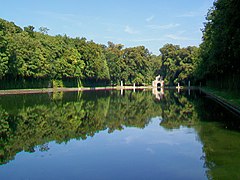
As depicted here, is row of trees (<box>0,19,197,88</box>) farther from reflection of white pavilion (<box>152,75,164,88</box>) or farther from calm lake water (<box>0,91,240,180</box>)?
calm lake water (<box>0,91,240,180</box>)

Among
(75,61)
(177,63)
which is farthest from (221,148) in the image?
(177,63)

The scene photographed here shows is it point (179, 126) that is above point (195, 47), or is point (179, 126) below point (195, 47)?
below

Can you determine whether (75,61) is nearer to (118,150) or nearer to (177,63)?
(177,63)

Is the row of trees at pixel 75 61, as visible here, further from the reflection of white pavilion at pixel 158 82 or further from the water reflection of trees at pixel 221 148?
the water reflection of trees at pixel 221 148

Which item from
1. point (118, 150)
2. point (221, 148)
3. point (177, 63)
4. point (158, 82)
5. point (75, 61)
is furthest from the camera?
point (158, 82)

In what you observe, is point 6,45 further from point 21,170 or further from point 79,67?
point 21,170

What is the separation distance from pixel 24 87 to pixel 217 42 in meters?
39.8

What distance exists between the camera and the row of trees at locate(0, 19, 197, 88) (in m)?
52.4

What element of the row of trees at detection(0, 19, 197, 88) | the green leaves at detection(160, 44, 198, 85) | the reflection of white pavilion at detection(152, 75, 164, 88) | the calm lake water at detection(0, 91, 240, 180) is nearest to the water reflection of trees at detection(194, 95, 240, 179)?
the calm lake water at detection(0, 91, 240, 180)

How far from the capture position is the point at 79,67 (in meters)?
80.6

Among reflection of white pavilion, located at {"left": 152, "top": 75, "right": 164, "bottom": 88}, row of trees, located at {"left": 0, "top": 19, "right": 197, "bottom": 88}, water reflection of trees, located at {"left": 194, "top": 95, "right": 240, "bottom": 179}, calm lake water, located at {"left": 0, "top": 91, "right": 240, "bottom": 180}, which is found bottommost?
calm lake water, located at {"left": 0, "top": 91, "right": 240, "bottom": 180}

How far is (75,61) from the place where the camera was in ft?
252

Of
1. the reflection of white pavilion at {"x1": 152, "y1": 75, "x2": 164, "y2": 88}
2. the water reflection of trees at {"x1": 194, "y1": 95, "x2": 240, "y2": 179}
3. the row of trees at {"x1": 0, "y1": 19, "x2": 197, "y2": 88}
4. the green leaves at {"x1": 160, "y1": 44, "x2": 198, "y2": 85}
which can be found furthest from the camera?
the reflection of white pavilion at {"x1": 152, "y1": 75, "x2": 164, "y2": 88}

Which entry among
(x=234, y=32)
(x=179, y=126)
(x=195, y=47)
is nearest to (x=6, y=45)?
(x=234, y=32)
